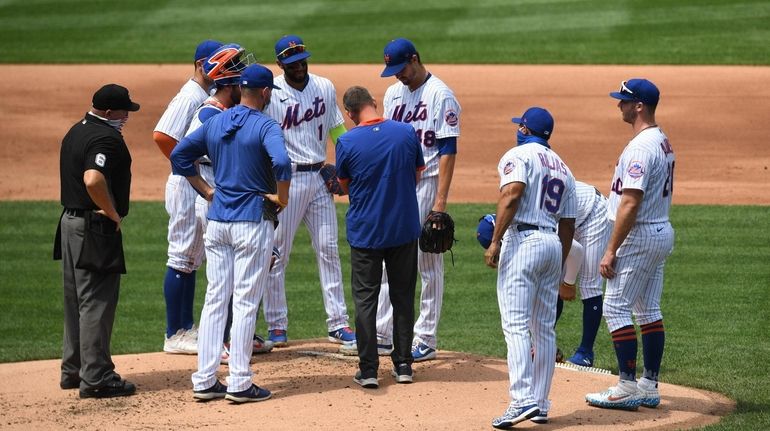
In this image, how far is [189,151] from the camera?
7.03 m

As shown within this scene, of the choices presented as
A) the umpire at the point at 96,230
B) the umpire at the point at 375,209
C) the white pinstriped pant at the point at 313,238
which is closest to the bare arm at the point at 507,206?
the umpire at the point at 375,209

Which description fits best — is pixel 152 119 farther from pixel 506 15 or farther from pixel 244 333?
pixel 244 333

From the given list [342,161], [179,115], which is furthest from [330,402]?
[179,115]

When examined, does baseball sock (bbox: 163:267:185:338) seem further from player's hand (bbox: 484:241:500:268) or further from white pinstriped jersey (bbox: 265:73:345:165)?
player's hand (bbox: 484:241:500:268)

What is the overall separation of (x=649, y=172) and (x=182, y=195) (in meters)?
3.18

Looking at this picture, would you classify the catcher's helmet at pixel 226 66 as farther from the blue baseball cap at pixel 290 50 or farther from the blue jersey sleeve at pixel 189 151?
the blue jersey sleeve at pixel 189 151

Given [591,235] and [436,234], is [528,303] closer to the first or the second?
[436,234]

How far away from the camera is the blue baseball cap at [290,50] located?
7.87m

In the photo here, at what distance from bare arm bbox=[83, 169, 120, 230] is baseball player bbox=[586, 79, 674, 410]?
119 inches

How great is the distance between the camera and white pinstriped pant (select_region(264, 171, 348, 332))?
26.5 feet

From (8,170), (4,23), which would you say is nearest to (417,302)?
(8,170)


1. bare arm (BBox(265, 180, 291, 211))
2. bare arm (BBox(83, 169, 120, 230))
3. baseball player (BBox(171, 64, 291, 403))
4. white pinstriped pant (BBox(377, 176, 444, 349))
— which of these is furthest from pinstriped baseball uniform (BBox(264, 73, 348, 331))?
bare arm (BBox(83, 169, 120, 230))

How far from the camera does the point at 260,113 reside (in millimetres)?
6965

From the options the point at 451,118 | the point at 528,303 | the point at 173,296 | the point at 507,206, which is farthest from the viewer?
the point at 173,296
